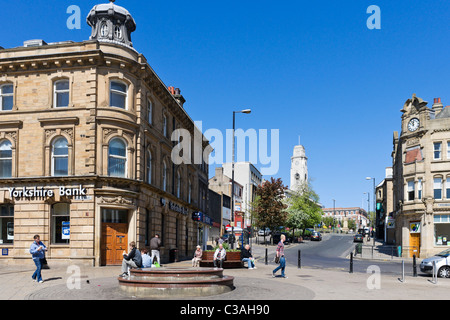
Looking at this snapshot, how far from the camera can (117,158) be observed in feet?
88.9

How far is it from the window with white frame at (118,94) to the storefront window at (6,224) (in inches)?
328

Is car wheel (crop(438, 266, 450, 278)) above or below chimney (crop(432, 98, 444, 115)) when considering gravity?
below

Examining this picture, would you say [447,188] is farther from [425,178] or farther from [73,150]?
[73,150]

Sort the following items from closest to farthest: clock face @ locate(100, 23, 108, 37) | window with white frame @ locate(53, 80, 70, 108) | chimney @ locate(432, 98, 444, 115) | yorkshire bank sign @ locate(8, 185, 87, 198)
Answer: yorkshire bank sign @ locate(8, 185, 87, 198) → window with white frame @ locate(53, 80, 70, 108) → clock face @ locate(100, 23, 108, 37) → chimney @ locate(432, 98, 444, 115)

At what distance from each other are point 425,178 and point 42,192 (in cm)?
3285

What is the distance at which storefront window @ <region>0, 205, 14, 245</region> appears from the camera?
88.0 feet

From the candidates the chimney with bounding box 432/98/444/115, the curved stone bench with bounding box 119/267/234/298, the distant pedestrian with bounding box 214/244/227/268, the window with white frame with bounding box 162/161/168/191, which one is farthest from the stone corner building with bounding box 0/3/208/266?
the chimney with bounding box 432/98/444/115

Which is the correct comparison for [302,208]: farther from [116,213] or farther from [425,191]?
[116,213]

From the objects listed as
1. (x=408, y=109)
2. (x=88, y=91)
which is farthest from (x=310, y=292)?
(x=408, y=109)

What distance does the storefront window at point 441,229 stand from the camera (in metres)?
41.8

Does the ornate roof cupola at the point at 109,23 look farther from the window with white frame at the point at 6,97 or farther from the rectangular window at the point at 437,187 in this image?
the rectangular window at the point at 437,187

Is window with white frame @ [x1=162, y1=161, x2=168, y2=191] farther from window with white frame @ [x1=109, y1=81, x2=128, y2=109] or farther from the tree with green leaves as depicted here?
the tree with green leaves
